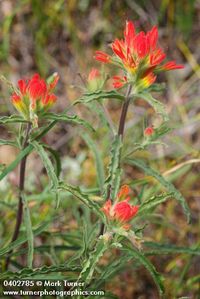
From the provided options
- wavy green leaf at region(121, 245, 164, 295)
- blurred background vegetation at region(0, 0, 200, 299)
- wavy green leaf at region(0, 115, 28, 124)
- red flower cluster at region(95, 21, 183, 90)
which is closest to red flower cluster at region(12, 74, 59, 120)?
wavy green leaf at region(0, 115, 28, 124)

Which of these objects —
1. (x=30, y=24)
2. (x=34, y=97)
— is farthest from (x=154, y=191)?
(x=30, y=24)

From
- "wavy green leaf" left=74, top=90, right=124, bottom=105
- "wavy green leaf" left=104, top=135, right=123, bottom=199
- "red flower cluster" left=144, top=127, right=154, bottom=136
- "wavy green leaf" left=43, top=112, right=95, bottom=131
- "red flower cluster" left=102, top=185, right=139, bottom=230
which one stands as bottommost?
"red flower cluster" left=102, top=185, right=139, bottom=230

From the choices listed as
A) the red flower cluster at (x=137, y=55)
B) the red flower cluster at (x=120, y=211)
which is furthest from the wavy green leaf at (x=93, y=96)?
the red flower cluster at (x=120, y=211)

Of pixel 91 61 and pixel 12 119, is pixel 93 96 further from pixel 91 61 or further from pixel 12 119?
pixel 91 61

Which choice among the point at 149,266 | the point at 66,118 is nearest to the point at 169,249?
the point at 149,266

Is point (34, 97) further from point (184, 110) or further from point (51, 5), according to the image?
point (51, 5)

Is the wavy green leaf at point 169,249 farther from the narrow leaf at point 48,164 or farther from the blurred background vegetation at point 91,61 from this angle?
the blurred background vegetation at point 91,61

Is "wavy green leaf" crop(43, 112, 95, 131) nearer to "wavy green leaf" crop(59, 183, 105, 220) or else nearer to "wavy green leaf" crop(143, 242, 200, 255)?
"wavy green leaf" crop(59, 183, 105, 220)
